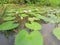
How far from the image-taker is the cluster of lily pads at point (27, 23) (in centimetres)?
99

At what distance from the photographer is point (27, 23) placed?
1174 millimetres

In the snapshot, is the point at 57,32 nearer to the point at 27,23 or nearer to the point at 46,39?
the point at 46,39

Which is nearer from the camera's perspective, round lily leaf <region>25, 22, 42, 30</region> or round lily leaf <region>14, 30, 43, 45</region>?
round lily leaf <region>14, 30, 43, 45</region>

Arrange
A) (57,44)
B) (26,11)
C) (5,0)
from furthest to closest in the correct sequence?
1. (5,0)
2. (26,11)
3. (57,44)

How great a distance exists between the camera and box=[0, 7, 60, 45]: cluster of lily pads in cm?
99

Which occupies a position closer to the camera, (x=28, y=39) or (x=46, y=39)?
(x=28, y=39)

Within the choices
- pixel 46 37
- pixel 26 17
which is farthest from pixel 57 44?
pixel 26 17

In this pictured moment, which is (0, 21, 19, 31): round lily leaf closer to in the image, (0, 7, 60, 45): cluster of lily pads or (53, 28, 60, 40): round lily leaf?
(0, 7, 60, 45): cluster of lily pads

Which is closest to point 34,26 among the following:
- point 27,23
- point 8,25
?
point 27,23

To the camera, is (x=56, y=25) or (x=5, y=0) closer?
(x=56, y=25)

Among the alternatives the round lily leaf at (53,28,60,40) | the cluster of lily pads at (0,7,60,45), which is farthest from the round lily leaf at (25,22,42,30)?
the round lily leaf at (53,28,60,40)

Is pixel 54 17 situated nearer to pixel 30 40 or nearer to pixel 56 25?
pixel 56 25

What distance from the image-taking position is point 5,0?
1920 mm

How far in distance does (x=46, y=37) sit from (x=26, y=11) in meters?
0.32
